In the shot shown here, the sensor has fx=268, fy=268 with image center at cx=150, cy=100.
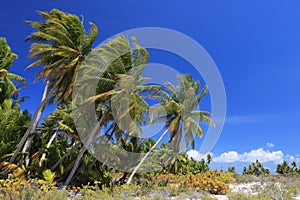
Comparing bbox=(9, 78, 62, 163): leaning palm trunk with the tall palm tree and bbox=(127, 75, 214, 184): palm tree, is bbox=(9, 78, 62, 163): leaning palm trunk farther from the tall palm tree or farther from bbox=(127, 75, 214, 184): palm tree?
bbox=(127, 75, 214, 184): palm tree

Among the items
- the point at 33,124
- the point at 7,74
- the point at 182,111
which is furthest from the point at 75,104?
the point at 182,111

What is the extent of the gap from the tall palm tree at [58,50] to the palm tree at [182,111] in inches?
356

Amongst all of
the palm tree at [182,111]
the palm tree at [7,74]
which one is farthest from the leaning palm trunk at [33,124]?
the palm tree at [182,111]

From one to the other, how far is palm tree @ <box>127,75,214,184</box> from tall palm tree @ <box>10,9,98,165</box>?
9048 millimetres

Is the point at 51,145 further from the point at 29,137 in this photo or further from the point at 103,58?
the point at 103,58

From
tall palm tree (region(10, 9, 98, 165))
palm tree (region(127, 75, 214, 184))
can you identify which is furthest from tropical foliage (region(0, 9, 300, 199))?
palm tree (region(127, 75, 214, 184))

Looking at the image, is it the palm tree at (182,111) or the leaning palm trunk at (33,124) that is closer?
the leaning palm trunk at (33,124)

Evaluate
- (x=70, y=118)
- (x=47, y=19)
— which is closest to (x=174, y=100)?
(x=70, y=118)

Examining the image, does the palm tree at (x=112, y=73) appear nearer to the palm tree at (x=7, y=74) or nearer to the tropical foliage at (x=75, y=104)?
the tropical foliage at (x=75, y=104)

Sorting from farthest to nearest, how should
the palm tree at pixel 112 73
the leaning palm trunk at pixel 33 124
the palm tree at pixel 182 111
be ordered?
the palm tree at pixel 182 111 < the palm tree at pixel 112 73 < the leaning palm trunk at pixel 33 124

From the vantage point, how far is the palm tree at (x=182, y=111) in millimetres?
22547

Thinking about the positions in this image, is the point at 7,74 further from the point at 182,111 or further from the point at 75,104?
the point at 182,111

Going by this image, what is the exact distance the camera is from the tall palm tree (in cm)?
1493

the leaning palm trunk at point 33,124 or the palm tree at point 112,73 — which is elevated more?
the palm tree at point 112,73
